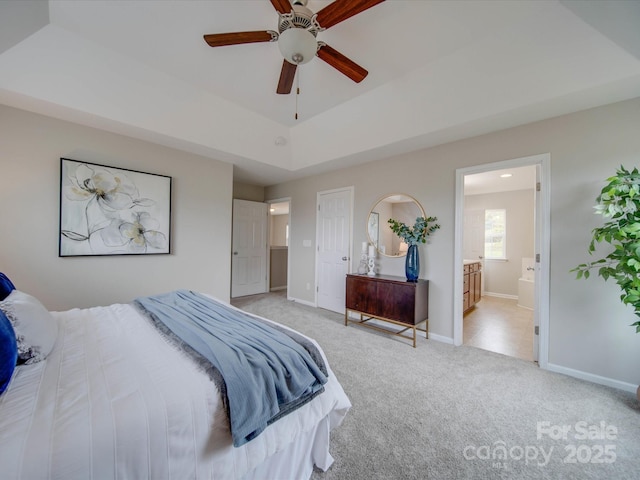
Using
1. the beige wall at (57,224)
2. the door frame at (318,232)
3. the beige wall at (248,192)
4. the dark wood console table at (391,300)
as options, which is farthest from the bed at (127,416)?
the beige wall at (248,192)

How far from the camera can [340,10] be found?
59.9 inches

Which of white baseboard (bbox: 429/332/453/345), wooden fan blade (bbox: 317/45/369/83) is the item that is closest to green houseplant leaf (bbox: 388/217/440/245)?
white baseboard (bbox: 429/332/453/345)

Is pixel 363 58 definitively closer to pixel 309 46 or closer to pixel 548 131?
pixel 309 46

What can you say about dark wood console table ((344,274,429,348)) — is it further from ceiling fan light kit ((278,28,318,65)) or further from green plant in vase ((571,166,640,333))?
ceiling fan light kit ((278,28,318,65))

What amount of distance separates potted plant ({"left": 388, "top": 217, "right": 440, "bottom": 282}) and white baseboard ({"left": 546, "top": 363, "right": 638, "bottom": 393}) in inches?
58.2

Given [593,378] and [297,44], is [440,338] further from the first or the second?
[297,44]

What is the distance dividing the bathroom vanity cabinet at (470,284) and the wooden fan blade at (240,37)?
396 centimetres

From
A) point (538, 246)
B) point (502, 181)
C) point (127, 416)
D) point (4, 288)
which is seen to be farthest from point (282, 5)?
point (502, 181)

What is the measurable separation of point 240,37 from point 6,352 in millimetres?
2073

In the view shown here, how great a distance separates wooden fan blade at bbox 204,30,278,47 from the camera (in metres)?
1.67

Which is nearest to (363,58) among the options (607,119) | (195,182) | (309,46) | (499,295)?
(309,46)

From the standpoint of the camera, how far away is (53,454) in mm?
718

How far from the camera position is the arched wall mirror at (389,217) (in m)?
3.40

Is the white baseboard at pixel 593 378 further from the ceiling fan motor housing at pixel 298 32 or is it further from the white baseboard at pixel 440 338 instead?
the ceiling fan motor housing at pixel 298 32
